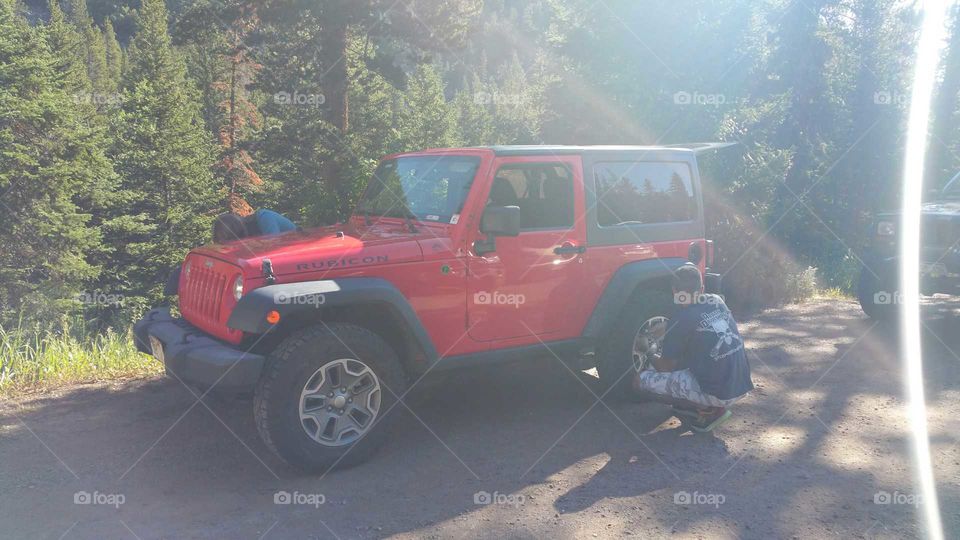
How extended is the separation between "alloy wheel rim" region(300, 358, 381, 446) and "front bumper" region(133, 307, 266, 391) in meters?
0.37

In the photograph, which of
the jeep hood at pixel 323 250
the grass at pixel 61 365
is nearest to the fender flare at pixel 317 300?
the jeep hood at pixel 323 250

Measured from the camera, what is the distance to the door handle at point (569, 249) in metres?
5.46

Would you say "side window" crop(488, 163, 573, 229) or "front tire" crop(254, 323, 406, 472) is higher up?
"side window" crop(488, 163, 573, 229)

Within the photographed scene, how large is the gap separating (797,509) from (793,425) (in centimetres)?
158

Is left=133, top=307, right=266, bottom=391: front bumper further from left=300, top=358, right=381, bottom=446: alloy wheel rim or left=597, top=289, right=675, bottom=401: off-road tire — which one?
left=597, top=289, right=675, bottom=401: off-road tire

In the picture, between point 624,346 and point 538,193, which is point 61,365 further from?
point 624,346

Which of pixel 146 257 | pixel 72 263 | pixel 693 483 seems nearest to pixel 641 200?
pixel 693 483

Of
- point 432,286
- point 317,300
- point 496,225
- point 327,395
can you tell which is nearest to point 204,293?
point 317,300

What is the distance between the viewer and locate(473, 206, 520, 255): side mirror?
4840mm

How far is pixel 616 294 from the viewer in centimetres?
573

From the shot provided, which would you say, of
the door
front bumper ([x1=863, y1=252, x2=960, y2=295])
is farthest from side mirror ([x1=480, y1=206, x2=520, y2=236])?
front bumper ([x1=863, y1=252, x2=960, y2=295])

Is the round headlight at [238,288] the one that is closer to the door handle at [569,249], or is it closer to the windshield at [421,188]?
the windshield at [421,188]

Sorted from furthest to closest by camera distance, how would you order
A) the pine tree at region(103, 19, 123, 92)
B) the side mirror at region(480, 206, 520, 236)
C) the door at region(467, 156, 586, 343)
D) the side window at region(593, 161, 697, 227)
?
the pine tree at region(103, 19, 123, 92)
the side window at region(593, 161, 697, 227)
the door at region(467, 156, 586, 343)
the side mirror at region(480, 206, 520, 236)

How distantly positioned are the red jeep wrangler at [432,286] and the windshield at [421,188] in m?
0.02
